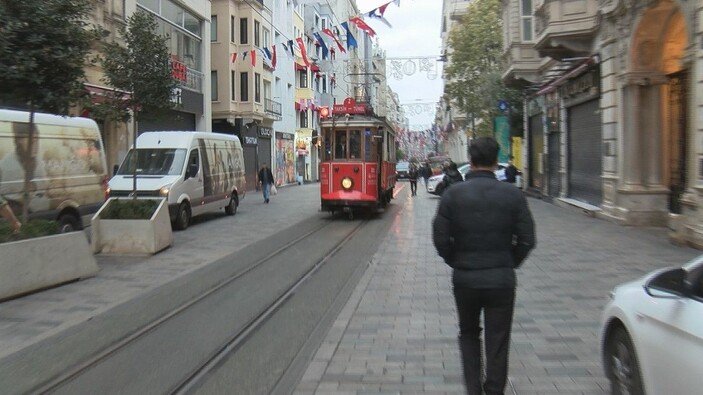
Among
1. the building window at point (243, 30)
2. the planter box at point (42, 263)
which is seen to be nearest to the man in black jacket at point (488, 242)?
the planter box at point (42, 263)

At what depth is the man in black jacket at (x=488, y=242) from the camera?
12.1ft

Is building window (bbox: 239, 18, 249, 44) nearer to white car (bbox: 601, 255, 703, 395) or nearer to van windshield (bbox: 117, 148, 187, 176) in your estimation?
van windshield (bbox: 117, 148, 187, 176)

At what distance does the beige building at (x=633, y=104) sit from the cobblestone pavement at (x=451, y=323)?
→ 2.29 meters

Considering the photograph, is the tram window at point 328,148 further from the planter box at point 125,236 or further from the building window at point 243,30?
the building window at point 243,30

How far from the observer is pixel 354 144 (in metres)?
18.0

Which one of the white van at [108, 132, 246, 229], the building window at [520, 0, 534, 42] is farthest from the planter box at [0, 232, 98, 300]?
the building window at [520, 0, 534, 42]

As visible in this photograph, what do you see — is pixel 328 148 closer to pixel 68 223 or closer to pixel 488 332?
pixel 68 223

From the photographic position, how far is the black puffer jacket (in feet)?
12.1

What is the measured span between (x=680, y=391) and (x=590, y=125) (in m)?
16.0

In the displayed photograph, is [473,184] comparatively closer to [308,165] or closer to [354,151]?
[354,151]

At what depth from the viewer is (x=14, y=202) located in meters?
11.5

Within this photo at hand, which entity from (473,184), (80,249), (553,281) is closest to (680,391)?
(473,184)

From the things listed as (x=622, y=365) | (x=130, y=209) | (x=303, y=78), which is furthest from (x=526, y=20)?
(x=303, y=78)

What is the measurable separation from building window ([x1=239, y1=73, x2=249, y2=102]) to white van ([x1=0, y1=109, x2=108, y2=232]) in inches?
873
